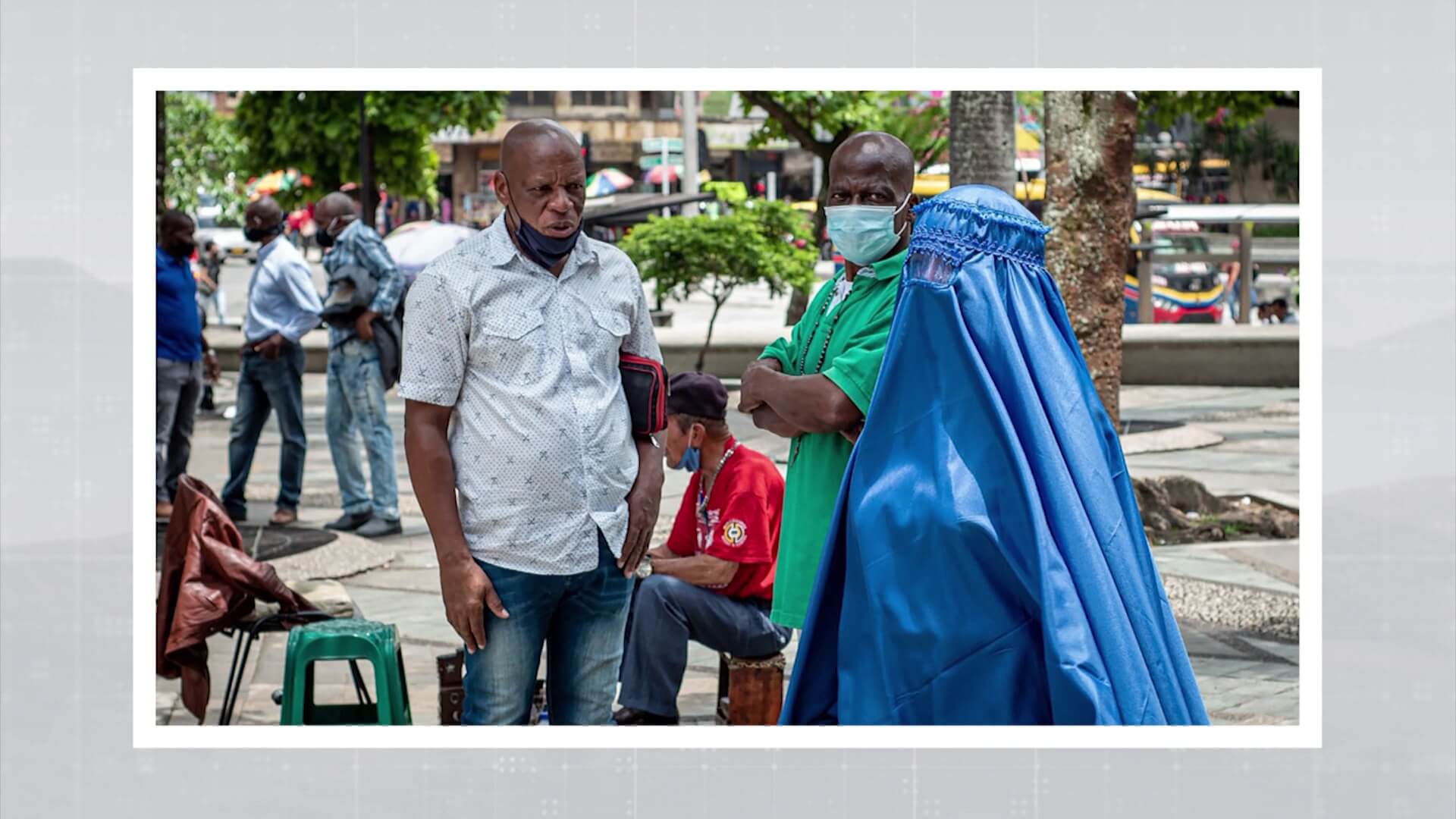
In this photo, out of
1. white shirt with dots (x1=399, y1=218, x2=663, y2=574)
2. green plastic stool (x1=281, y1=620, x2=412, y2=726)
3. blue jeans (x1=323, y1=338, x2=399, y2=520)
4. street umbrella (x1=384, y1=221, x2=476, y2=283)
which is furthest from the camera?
street umbrella (x1=384, y1=221, x2=476, y2=283)

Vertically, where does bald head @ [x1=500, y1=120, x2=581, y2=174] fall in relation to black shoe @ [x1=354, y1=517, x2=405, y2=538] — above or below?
above

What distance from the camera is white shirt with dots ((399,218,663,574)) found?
3691 millimetres

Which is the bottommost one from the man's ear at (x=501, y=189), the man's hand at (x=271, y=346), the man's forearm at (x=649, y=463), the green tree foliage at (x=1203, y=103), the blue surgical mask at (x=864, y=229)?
the man's forearm at (x=649, y=463)

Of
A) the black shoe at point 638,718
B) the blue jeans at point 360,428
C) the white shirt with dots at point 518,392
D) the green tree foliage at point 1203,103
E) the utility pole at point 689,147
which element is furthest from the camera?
the utility pole at point 689,147

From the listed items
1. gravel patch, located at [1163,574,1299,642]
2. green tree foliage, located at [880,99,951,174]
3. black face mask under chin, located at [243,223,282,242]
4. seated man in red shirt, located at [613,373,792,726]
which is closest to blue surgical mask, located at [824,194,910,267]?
seated man in red shirt, located at [613,373,792,726]

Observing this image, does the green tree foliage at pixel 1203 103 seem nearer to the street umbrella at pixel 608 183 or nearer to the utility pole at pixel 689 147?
the utility pole at pixel 689 147

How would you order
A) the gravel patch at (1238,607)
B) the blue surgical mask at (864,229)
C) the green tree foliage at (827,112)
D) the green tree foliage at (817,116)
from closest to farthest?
the blue surgical mask at (864,229) < the gravel patch at (1238,607) < the green tree foliage at (817,116) < the green tree foliage at (827,112)

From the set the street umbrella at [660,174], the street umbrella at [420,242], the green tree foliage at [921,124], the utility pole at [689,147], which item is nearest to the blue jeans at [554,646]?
the street umbrella at [420,242]

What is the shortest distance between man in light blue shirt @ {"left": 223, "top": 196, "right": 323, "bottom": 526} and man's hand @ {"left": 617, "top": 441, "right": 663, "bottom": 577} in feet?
18.6

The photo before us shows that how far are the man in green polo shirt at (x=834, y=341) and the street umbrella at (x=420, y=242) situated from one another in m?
12.2

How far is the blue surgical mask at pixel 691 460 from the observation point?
530cm

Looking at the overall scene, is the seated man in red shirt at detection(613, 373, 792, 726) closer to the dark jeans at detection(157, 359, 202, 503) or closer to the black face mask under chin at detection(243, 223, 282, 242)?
the dark jeans at detection(157, 359, 202, 503)

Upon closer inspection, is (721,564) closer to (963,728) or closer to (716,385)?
(716,385)

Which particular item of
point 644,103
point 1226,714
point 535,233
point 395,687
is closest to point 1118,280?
point 1226,714
